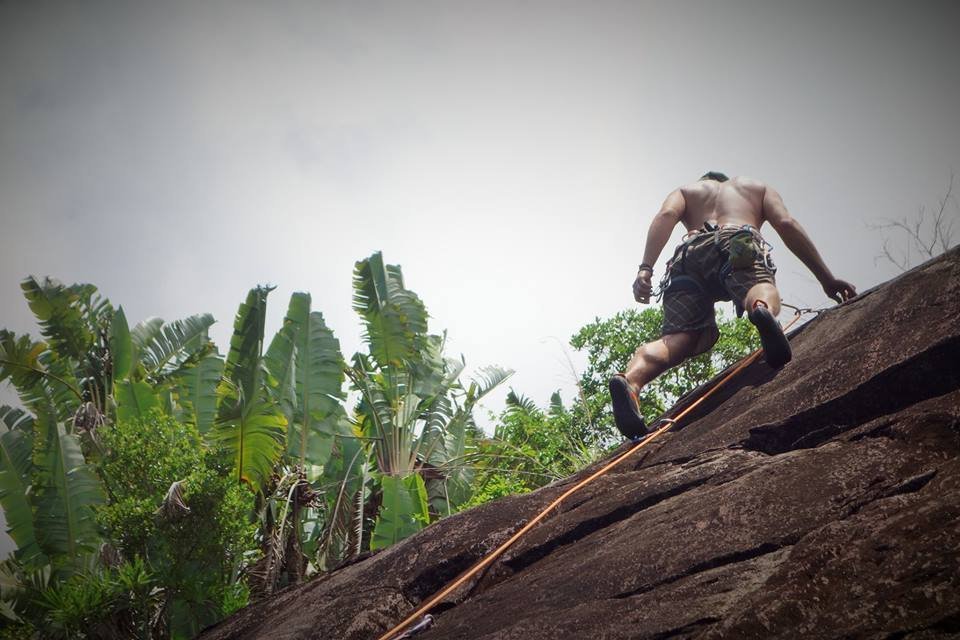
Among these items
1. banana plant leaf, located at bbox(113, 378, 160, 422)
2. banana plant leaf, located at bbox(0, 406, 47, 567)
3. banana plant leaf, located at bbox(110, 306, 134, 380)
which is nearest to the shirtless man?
banana plant leaf, located at bbox(113, 378, 160, 422)

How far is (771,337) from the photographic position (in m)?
3.19

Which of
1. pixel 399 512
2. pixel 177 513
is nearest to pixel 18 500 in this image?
pixel 177 513

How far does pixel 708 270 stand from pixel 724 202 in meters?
0.49

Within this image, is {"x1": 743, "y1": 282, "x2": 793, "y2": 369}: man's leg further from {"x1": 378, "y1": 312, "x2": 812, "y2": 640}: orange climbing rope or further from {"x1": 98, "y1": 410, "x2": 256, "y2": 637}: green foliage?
{"x1": 98, "y1": 410, "x2": 256, "y2": 637}: green foliage

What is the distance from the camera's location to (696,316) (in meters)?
3.81

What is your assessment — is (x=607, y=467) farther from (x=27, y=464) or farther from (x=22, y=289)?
(x=22, y=289)

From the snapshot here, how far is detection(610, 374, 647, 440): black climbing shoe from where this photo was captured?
10.9ft

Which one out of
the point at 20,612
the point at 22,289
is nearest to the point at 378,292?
the point at 22,289

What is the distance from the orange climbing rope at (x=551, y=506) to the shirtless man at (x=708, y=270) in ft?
0.48

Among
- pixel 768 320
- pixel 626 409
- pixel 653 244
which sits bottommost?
pixel 626 409

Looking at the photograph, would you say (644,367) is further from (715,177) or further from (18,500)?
(18,500)

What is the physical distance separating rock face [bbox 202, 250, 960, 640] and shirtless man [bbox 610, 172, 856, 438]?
0.31 meters

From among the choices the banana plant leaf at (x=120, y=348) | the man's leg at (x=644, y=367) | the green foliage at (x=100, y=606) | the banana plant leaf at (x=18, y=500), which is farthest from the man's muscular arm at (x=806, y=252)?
the banana plant leaf at (x=120, y=348)

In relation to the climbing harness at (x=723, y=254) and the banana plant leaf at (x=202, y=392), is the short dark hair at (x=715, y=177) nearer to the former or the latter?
the climbing harness at (x=723, y=254)
